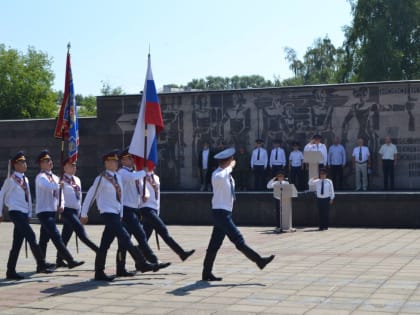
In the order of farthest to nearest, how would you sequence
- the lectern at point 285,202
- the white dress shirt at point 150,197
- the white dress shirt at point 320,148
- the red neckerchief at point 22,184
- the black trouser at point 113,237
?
the white dress shirt at point 320,148, the lectern at point 285,202, the white dress shirt at point 150,197, the red neckerchief at point 22,184, the black trouser at point 113,237

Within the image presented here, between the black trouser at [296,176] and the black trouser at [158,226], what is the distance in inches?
512

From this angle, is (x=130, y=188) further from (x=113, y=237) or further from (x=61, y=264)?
(x=61, y=264)

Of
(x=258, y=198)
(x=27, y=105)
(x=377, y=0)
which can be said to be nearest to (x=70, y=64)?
(x=258, y=198)

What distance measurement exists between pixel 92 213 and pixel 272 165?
615 cm

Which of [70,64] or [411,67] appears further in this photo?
[411,67]

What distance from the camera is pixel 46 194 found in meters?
12.1

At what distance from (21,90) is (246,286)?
46018 millimetres

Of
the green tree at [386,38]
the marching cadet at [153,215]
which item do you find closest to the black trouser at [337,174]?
the marching cadet at [153,215]

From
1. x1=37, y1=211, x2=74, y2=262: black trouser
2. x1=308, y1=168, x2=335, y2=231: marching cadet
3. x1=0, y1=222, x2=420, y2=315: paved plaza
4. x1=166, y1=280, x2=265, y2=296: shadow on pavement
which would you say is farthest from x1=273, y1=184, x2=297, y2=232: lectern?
x1=166, y1=280, x2=265, y2=296: shadow on pavement

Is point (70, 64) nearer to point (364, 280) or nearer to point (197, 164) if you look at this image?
point (364, 280)

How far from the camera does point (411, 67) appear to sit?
50188 mm

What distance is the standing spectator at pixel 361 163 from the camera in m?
24.7

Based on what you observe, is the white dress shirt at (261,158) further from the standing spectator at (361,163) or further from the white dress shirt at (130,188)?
the white dress shirt at (130,188)

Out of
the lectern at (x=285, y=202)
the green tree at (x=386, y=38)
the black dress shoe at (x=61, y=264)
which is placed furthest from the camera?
the green tree at (x=386, y=38)
